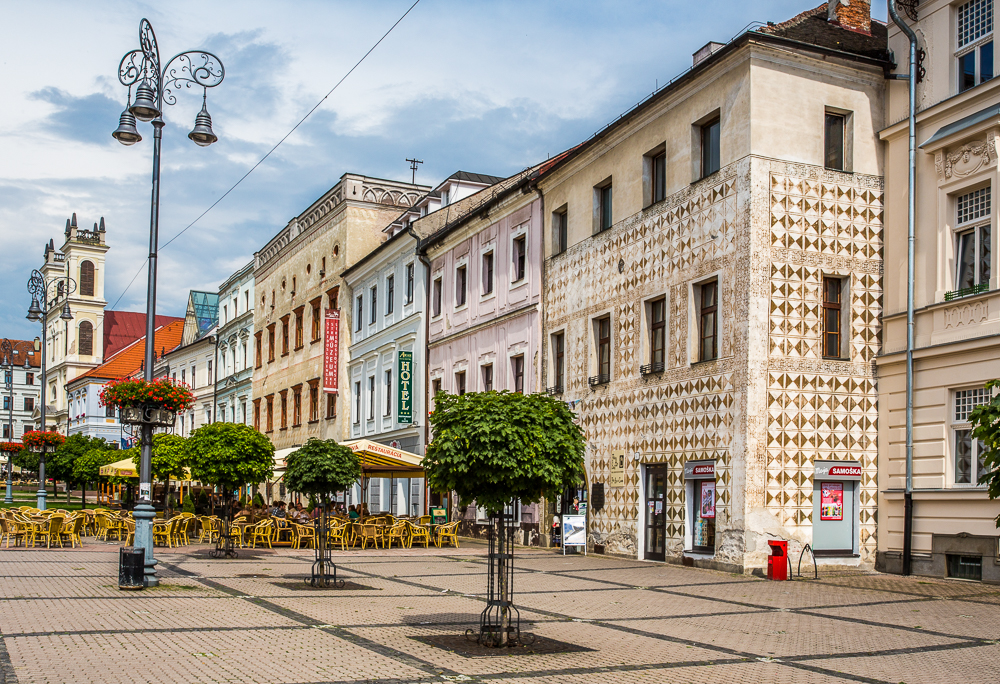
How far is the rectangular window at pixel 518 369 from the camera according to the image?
100ft

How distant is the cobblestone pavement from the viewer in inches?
380

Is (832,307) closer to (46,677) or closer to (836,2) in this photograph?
(836,2)

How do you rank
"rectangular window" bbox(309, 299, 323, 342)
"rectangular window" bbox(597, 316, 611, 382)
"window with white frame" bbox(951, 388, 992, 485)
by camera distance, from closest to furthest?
"window with white frame" bbox(951, 388, 992, 485) → "rectangular window" bbox(597, 316, 611, 382) → "rectangular window" bbox(309, 299, 323, 342)

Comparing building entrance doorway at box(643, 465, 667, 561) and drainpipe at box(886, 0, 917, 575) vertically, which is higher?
drainpipe at box(886, 0, 917, 575)

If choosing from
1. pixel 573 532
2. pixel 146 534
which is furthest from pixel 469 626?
pixel 573 532

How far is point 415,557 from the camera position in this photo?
81.2ft

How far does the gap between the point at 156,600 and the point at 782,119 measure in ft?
48.7

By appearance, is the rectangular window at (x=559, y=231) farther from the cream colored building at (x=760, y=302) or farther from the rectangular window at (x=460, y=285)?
the rectangular window at (x=460, y=285)

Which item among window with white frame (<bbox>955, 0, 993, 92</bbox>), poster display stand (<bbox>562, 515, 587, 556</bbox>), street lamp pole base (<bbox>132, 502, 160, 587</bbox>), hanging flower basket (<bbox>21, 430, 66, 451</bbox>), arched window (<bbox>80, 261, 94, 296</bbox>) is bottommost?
poster display stand (<bbox>562, 515, 587, 556</bbox>)

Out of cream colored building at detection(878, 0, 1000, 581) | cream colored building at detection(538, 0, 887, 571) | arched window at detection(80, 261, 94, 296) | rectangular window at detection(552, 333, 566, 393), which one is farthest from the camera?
arched window at detection(80, 261, 94, 296)

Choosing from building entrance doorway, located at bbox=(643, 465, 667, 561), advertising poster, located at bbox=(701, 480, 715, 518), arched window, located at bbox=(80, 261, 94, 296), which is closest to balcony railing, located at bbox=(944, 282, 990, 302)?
advertising poster, located at bbox=(701, 480, 715, 518)

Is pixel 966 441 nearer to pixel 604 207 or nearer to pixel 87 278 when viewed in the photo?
pixel 604 207

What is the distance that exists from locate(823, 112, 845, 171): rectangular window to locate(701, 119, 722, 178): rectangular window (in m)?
2.23

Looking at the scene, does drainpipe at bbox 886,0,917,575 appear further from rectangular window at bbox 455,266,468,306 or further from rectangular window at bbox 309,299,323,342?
rectangular window at bbox 309,299,323,342
